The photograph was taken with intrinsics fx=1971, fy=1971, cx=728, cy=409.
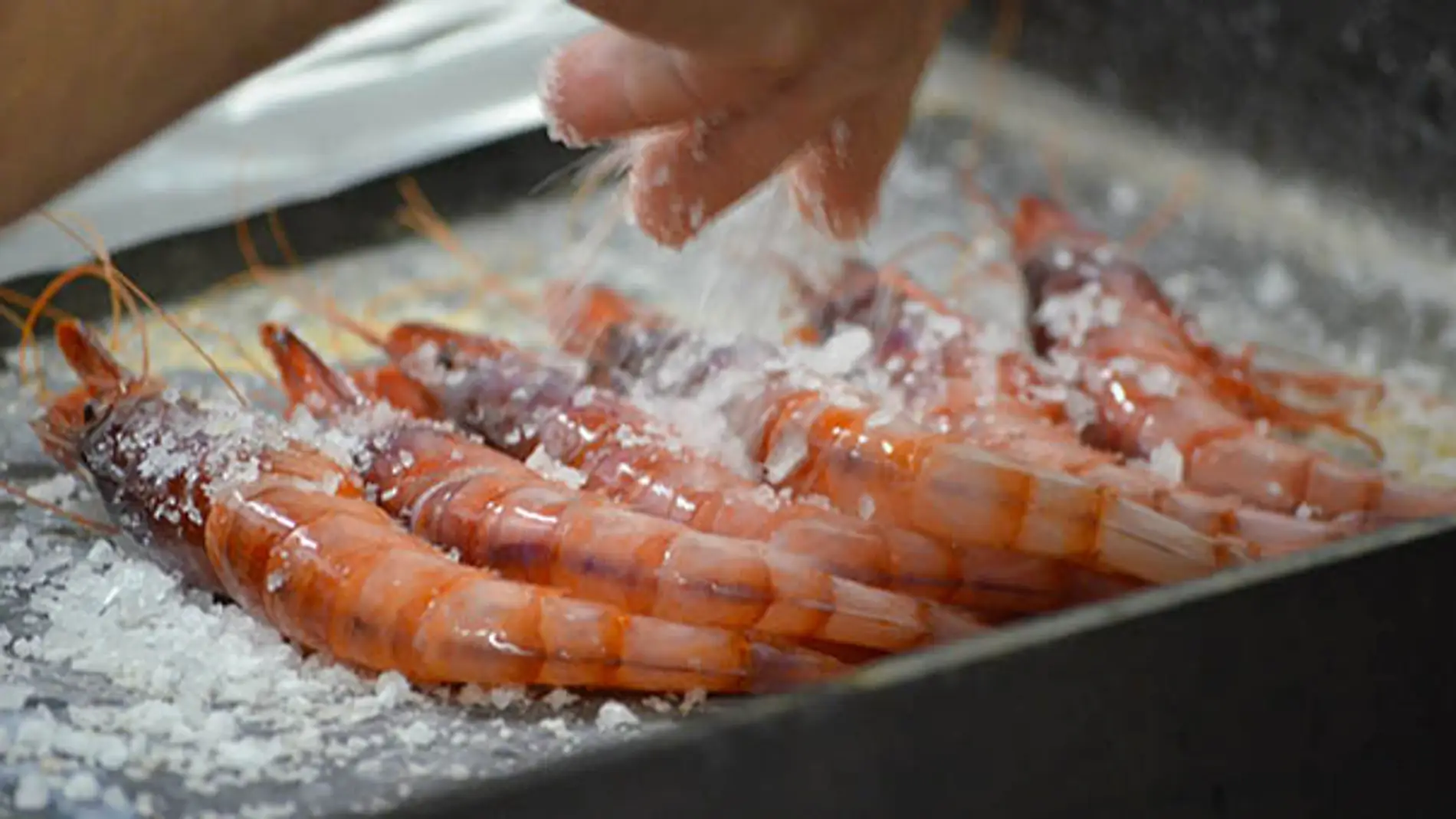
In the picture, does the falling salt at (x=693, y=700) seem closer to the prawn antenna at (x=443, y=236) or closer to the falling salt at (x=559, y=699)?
the falling salt at (x=559, y=699)

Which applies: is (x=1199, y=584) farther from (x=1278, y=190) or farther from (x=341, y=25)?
(x=1278, y=190)

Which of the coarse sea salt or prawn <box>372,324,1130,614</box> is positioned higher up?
prawn <box>372,324,1130,614</box>

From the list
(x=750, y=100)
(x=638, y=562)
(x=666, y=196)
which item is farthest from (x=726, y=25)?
(x=638, y=562)

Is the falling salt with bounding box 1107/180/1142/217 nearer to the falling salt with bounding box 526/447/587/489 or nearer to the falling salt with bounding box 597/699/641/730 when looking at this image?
the falling salt with bounding box 526/447/587/489

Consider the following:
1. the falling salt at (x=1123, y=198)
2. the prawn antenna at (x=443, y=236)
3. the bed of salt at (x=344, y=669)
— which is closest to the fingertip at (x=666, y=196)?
the bed of salt at (x=344, y=669)

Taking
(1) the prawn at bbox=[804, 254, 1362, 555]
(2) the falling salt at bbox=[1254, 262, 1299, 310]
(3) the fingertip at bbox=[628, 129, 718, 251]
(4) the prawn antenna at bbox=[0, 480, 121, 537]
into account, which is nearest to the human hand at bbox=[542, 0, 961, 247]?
(3) the fingertip at bbox=[628, 129, 718, 251]

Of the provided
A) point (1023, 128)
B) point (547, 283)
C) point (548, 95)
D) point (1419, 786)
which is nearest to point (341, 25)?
point (548, 95)
